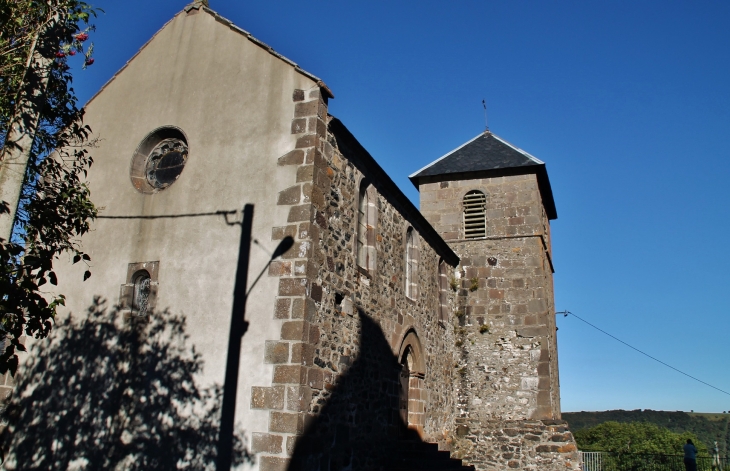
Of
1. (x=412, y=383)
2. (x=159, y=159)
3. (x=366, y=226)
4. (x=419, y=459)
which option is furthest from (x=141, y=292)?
(x=412, y=383)

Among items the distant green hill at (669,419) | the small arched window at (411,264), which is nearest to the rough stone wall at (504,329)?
the small arched window at (411,264)

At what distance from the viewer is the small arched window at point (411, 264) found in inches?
493

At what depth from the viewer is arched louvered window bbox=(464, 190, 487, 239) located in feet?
54.3

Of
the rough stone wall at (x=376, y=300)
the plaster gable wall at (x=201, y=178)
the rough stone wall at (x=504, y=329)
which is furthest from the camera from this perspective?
the rough stone wall at (x=504, y=329)

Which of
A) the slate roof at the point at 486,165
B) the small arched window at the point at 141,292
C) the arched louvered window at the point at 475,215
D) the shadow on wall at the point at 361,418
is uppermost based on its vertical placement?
the slate roof at the point at 486,165

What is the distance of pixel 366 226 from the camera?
10.4 m

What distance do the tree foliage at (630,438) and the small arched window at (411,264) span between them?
4647 cm

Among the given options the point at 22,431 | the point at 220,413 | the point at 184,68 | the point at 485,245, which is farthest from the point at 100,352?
the point at 485,245

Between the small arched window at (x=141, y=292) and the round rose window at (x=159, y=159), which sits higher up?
the round rose window at (x=159, y=159)

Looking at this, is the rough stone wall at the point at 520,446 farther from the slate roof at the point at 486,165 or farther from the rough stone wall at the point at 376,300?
the slate roof at the point at 486,165

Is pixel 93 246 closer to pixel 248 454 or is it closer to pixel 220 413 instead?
pixel 220 413

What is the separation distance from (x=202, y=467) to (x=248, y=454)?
0.62 meters

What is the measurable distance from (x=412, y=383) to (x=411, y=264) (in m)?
2.50

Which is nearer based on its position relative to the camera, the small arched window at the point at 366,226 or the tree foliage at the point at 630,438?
the small arched window at the point at 366,226
